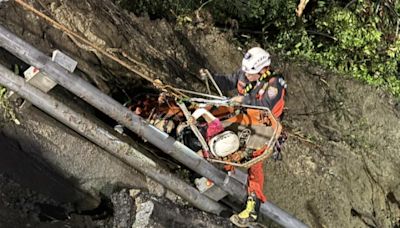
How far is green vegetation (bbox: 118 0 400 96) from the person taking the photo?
421 inches

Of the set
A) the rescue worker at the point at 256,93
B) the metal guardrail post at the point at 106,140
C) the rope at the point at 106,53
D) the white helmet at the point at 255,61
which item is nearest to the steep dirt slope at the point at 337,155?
the rescue worker at the point at 256,93

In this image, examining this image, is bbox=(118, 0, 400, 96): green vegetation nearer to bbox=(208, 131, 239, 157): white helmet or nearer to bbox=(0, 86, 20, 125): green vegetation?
bbox=(208, 131, 239, 157): white helmet

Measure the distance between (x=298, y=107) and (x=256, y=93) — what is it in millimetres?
2456

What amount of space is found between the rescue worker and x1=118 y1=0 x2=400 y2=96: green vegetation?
3108mm

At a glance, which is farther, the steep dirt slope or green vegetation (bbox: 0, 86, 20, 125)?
the steep dirt slope

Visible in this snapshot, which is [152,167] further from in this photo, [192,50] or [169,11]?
[169,11]

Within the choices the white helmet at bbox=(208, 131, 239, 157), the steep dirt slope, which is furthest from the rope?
the steep dirt slope

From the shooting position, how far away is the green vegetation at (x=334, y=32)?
10.7 meters

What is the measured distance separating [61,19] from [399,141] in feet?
18.8

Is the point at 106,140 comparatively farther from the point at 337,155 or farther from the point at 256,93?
the point at 337,155

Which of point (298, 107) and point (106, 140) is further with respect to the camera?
point (298, 107)

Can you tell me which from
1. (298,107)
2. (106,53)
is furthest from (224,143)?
(298,107)

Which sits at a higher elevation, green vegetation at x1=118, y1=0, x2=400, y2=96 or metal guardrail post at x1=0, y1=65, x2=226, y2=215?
metal guardrail post at x1=0, y1=65, x2=226, y2=215

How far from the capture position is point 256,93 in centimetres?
708
